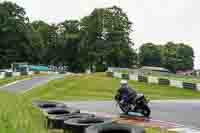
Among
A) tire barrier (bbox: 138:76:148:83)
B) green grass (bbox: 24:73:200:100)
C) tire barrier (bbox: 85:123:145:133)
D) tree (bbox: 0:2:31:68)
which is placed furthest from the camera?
tree (bbox: 0:2:31:68)

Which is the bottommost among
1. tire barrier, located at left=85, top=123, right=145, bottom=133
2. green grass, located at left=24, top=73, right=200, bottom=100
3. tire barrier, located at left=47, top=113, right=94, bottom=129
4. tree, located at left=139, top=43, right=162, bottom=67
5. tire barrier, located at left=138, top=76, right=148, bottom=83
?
green grass, located at left=24, top=73, right=200, bottom=100

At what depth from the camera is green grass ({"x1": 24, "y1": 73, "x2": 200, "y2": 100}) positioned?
109ft

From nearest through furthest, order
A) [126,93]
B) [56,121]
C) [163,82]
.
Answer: [56,121] < [126,93] < [163,82]

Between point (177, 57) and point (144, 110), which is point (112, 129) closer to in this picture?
point (144, 110)

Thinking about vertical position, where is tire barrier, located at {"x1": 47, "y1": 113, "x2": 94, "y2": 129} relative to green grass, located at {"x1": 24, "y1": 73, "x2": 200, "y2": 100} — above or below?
above

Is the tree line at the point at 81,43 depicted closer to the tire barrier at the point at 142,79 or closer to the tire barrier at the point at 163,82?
the tire barrier at the point at 142,79

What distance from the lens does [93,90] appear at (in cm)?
3759

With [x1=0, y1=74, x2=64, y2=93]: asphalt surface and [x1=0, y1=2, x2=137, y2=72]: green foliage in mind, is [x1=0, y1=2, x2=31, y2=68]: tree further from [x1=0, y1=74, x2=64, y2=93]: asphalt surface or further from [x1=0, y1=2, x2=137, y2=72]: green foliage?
[x1=0, y1=74, x2=64, y2=93]: asphalt surface

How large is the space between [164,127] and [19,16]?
77502 millimetres

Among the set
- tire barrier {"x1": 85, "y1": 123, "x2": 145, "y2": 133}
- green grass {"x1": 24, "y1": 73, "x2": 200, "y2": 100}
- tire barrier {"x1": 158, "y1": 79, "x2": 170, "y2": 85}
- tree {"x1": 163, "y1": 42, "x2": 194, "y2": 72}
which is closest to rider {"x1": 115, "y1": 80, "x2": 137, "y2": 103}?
tire barrier {"x1": 85, "y1": 123, "x2": 145, "y2": 133}

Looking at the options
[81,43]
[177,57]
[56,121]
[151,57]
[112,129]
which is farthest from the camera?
[177,57]

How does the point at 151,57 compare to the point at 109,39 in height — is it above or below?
below

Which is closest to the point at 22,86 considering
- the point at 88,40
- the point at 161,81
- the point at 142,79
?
the point at 142,79

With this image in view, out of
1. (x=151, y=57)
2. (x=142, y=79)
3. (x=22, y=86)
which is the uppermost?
(x=151, y=57)
